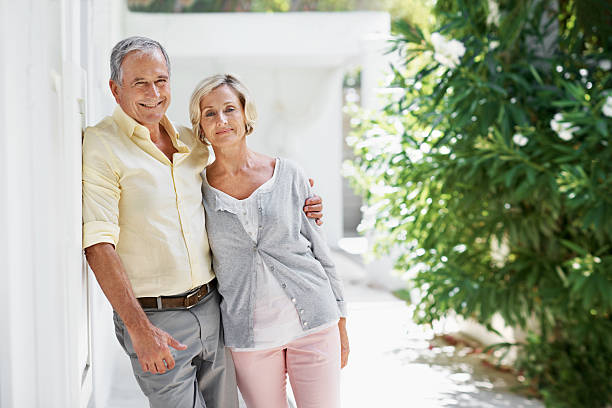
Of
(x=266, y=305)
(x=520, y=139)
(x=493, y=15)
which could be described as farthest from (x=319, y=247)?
(x=493, y=15)

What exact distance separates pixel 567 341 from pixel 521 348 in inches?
12.1

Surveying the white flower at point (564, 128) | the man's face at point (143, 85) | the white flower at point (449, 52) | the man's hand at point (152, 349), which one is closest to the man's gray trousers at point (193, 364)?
the man's hand at point (152, 349)

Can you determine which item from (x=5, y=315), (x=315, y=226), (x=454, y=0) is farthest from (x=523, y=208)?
(x=5, y=315)

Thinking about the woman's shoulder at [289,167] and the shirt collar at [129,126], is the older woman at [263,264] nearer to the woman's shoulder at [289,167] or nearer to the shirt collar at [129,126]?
the woman's shoulder at [289,167]

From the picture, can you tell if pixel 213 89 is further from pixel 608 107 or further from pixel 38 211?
pixel 608 107

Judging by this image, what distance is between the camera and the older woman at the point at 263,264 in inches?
66.1

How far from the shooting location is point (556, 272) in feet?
10.6

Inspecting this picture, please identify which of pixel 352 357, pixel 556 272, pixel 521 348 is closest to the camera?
pixel 556 272

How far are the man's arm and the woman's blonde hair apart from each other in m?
0.42

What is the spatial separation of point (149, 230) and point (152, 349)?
0.28 metres

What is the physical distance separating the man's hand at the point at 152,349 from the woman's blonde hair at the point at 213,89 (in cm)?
54

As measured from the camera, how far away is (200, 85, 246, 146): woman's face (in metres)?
1.65

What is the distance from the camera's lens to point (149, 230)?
1.55 metres

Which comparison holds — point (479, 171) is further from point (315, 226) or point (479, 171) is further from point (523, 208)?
point (315, 226)
